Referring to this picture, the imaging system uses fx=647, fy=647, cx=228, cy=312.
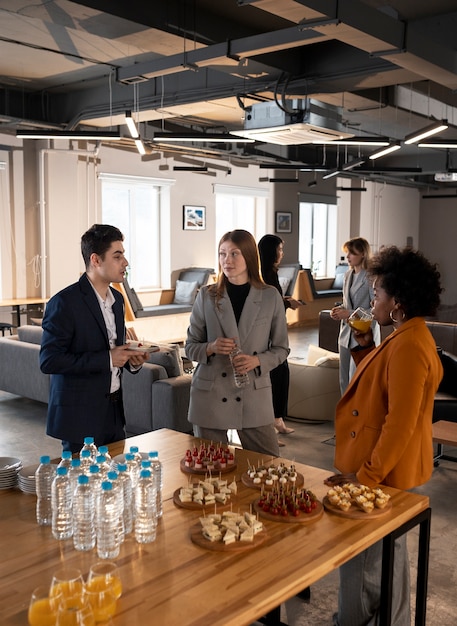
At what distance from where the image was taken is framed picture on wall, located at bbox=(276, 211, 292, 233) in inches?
582

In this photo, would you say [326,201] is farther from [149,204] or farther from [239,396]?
[239,396]

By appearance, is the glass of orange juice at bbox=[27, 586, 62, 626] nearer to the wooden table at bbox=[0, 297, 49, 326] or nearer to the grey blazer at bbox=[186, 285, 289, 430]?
the grey blazer at bbox=[186, 285, 289, 430]

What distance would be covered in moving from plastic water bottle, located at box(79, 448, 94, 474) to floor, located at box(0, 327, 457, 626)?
138 cm

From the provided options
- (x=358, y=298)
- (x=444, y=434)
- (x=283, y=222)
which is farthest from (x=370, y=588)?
(x=283, y=222)

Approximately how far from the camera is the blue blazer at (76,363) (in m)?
2.75

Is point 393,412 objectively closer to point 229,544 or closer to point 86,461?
point 229,544

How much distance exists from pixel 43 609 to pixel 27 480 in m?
0.90

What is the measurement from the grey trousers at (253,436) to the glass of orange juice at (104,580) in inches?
60.8

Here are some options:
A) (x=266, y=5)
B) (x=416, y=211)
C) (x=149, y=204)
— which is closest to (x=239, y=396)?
(x=266, y=5)

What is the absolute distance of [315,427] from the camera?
629cm

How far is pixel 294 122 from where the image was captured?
6102mm

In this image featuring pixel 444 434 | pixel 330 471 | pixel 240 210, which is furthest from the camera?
pixel 240 210

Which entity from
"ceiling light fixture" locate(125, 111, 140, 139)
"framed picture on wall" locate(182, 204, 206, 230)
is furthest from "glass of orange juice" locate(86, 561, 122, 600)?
"framed picture on wall" locate(182, 204, 206, 230)

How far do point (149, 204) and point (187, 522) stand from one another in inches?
Answer: 429
